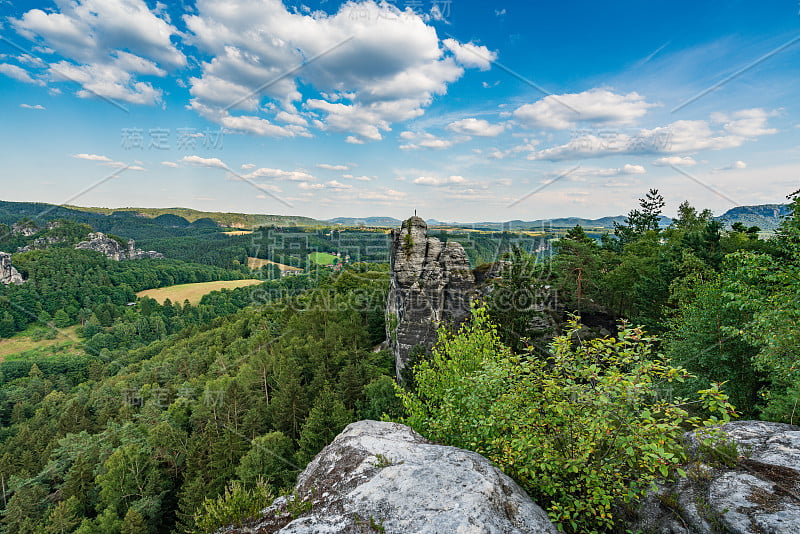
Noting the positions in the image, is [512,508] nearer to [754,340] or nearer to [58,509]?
[754,340]

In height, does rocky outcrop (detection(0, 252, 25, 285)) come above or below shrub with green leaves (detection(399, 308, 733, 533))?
below

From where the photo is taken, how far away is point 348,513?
5.50 meters

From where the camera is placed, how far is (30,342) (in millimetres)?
133500

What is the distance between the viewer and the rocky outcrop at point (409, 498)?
5176 millimetres

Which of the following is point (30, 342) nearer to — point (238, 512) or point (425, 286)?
point (425, 286)

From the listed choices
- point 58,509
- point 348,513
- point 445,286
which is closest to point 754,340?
point 348,513

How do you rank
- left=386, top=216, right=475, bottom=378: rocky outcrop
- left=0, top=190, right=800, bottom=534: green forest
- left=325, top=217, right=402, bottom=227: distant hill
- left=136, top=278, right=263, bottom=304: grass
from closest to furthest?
left=0, top=190, right=800, bottom=534: green forest, left=386, top=216, right=475, bottom=378: rocky outcrop, left=325, top=217, right=402, bottom=227: distant hill, left=136, top=278, right=263, bottom=304: grass

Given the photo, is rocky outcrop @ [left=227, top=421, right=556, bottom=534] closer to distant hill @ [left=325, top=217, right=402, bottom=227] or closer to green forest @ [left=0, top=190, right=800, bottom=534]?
green forest @ [left=0, top=190, right=800, bottom=534]

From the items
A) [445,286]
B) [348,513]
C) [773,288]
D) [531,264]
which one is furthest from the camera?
[445,286]

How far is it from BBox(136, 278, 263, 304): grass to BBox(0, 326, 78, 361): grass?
34.5 metres

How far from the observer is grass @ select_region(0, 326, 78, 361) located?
126400 mm

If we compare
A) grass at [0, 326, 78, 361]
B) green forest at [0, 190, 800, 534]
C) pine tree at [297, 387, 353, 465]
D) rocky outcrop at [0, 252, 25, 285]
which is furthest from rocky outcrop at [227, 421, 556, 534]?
rocky outcrop at [0, 252, 25, 285]

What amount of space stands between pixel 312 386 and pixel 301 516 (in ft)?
103

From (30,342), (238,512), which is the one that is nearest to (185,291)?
(30,342)
